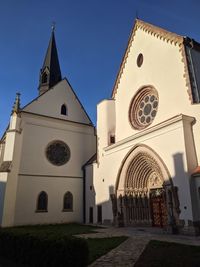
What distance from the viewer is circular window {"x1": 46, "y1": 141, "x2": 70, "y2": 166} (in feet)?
74.9

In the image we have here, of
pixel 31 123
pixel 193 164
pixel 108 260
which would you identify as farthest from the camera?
pixel 31 123

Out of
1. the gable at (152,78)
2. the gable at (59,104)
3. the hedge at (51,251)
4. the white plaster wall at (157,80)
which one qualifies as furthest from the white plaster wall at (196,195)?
the gable at (59,104)

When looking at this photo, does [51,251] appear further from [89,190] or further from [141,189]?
[89,190]

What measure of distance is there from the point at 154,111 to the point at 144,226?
802cm

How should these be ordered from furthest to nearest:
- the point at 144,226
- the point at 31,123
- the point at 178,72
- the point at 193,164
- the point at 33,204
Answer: the point at 31,123
the point at 33,204
the point at 144,226
the point at 178,72
the point at 193,164

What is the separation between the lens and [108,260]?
23.7 ft

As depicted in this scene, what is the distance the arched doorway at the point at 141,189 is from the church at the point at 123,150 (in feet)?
0.23

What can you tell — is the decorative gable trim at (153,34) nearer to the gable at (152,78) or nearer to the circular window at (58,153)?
the gable at (152,78)

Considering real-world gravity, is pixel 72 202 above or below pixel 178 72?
below

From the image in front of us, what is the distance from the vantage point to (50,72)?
28891mm

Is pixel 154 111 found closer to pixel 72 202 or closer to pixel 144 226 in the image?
pixel 144 226

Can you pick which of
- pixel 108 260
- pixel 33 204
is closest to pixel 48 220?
pixel 33 204

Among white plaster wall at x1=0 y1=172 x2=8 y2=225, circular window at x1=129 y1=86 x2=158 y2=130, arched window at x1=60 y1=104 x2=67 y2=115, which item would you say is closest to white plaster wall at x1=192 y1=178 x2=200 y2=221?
circular window at x1=129 y1=86 x2=158 y2=130

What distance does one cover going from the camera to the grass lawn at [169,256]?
657cm
